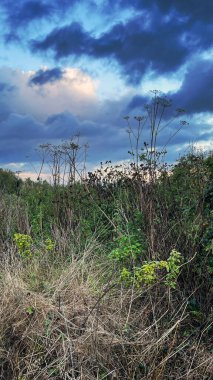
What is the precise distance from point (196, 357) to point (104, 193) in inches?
227

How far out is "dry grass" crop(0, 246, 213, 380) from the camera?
16.2 feet

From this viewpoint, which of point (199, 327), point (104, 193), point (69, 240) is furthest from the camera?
point (104, 193)

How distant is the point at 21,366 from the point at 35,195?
306 inches

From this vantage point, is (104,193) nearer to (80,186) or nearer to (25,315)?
(80,186)

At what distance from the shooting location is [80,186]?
11406mm

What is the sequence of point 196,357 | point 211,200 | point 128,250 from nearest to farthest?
point 196,357 → point 128,250 → point 211,200

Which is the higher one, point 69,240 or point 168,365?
point 69,240

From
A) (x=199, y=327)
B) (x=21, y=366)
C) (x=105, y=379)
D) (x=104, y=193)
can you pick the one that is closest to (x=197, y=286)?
(x=199, y=327)

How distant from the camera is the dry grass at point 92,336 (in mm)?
4938

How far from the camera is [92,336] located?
193 inches

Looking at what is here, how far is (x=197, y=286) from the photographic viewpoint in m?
6.02

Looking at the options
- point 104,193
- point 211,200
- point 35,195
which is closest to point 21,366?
point 211,200

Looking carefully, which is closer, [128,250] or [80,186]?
[128,250]

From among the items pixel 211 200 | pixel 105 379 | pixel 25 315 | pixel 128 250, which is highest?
pixel 211 200
